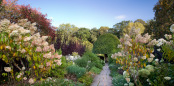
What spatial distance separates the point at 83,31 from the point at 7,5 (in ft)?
73.7

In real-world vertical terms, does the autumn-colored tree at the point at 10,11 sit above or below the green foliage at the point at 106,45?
above

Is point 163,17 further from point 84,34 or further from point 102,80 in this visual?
point 84,34

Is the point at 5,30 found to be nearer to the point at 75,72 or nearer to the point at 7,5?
the point at 75,72

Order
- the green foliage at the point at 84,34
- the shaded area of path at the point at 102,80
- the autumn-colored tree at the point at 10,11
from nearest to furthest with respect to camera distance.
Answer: the shaded area of path at the point at 102,80, the autumn-colored tree at the point at 10,11, the green foliage at the point at 84,34

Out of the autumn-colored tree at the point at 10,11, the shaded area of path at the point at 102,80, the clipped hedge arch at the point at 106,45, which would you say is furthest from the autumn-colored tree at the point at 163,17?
the autumn-colored tree at the point at 10,11

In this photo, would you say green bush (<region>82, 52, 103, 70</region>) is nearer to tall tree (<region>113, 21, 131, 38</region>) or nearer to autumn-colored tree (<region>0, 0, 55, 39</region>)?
autumn-colored tree (<region>0, 0, 55, 39</region>)

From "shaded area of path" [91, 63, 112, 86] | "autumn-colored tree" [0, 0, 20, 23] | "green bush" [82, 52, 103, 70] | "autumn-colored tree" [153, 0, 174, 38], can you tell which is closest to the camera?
"shaded area of path" [91, 63, 112, 86]

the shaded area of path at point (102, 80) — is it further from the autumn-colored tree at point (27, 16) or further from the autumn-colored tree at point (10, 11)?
the autumn-colored tree at point (10, 11)

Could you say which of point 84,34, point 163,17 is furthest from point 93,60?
point 84,34

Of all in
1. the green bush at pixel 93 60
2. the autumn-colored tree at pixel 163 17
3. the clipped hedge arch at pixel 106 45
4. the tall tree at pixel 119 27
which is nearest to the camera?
the autumn-colored tree at pixel 163 17

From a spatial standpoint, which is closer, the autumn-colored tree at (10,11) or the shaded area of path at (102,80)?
the shaded area of path at (102,80)

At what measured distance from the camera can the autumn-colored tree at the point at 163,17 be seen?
31.6 ft

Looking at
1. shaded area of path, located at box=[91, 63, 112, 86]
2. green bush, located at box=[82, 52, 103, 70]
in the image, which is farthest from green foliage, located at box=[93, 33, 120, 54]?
shaded area of path, located at box=[91, 63, 112, 86]

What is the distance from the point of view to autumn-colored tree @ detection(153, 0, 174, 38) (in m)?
9.64
